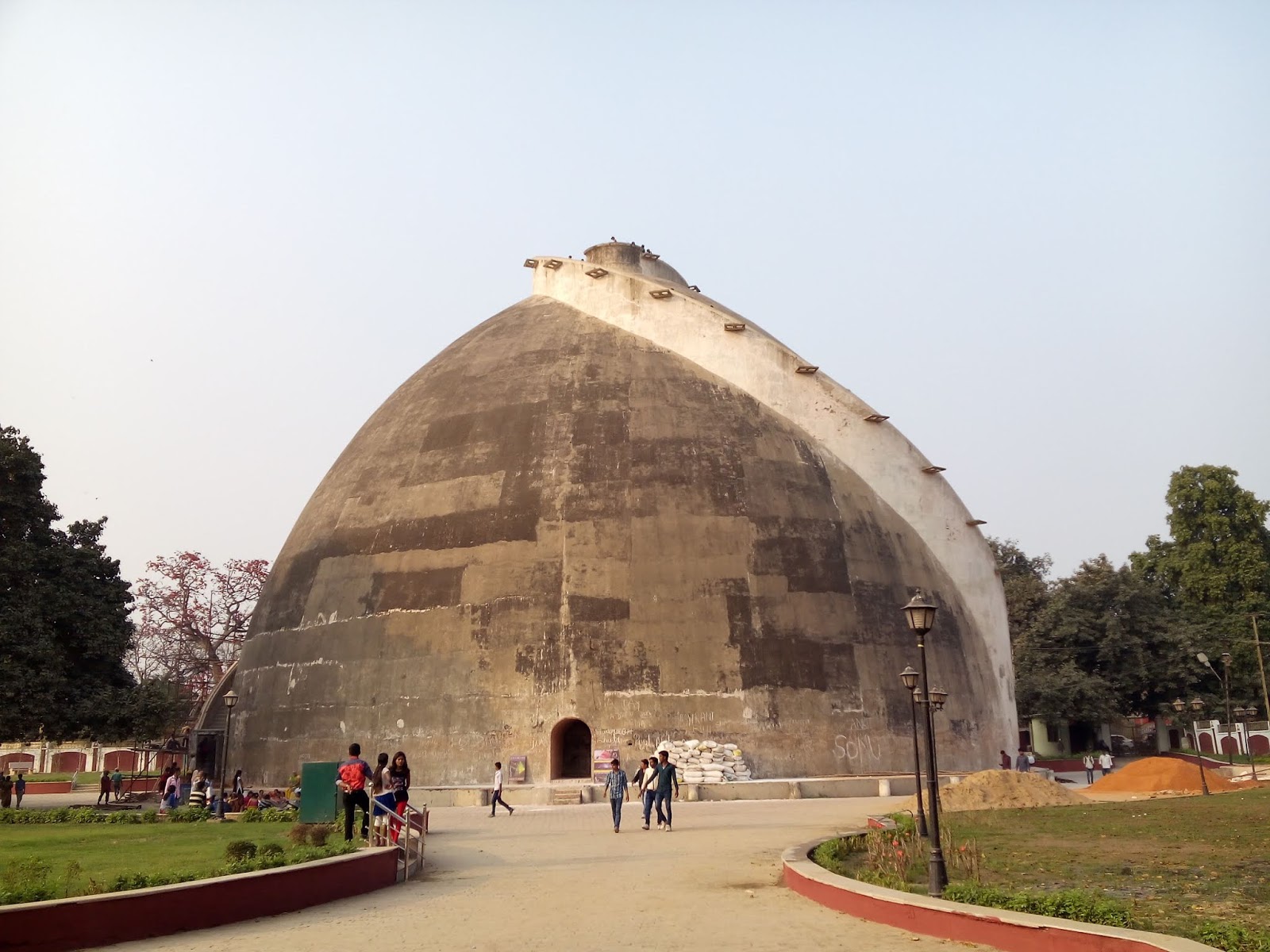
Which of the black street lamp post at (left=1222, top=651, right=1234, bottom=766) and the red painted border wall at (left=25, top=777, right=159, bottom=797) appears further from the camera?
the black street lamp post at (left=1222, top=651, right=1234, bottom=766)

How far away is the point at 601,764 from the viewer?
20.5 metres

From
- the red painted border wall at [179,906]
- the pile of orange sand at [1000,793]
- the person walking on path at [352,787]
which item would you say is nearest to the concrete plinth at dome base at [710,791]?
the pile of orange sand at [1000,793]

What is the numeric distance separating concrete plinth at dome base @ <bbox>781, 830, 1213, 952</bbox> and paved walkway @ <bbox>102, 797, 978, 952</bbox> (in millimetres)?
134

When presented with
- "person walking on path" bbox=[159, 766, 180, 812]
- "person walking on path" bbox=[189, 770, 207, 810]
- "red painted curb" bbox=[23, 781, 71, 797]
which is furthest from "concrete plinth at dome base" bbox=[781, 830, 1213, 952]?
"red painted curb" bbox=[23, 781, 71, 797]

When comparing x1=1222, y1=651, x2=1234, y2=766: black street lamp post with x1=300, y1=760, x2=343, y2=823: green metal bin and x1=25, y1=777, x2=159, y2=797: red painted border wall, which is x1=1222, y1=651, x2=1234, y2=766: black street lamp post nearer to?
x1=300, y1=760, x2=343, y2=823: green metal bin

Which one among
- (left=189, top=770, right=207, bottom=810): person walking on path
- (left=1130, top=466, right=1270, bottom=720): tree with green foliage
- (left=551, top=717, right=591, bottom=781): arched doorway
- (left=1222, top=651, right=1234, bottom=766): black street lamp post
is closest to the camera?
(left=189, top=770, right=207, bottom=810): person walking on path

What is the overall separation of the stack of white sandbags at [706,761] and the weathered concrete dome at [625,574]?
28cm

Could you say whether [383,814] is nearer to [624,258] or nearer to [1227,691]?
[624,258]

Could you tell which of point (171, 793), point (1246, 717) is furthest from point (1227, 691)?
point (171, 793)

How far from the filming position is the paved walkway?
23.9 feet

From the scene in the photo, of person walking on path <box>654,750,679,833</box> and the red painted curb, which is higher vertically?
person walking on path <box>654,750,679,833</box>

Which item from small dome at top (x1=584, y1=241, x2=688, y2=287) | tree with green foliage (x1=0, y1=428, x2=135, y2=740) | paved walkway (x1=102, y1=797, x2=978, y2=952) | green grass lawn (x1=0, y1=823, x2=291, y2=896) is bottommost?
paved walkway (x1=102, y1=797, x2=978, y2=952)

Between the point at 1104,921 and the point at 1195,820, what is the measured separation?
9.30 m

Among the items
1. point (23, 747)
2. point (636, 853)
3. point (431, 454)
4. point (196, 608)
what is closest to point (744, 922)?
point (636, 853)
